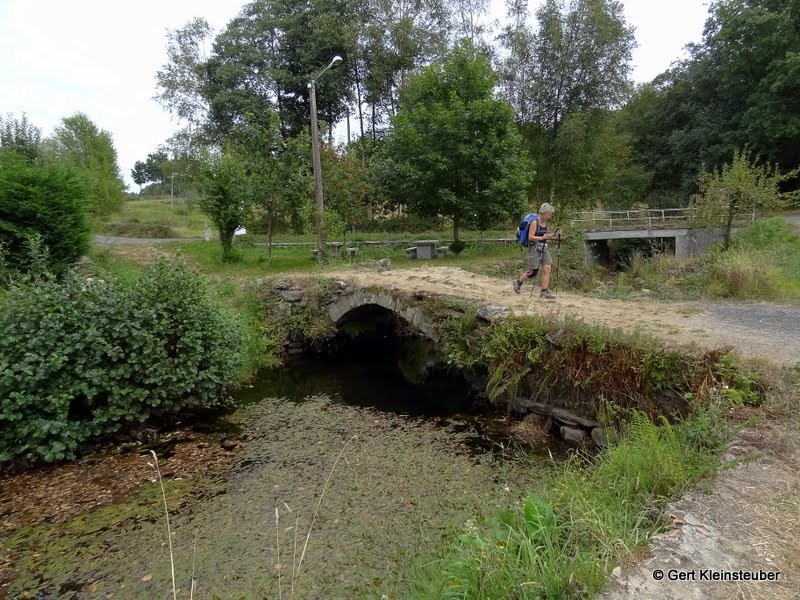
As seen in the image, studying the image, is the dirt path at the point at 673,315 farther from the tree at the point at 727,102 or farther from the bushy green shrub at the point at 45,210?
the tree at the point at 727,102

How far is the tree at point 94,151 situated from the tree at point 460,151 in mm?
13863

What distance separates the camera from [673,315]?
766 centimetres

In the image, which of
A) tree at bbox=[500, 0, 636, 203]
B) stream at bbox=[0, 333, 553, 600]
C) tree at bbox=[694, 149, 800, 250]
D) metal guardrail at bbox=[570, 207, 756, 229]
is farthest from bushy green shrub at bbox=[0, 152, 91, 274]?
tree at bbox=[500, 0, 636, 203]

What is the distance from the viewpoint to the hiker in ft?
25.9

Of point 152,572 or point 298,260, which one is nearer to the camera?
point 152,572

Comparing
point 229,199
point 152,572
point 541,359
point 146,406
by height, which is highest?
point 229,199

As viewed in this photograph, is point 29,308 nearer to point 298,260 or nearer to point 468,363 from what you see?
point 468,363

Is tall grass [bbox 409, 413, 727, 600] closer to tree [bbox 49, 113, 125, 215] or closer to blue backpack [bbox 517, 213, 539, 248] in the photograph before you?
blue backpack [bbox 517, 213, 539, 248]

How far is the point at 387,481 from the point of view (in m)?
5.44

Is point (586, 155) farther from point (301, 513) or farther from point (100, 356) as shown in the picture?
point (301, 513)

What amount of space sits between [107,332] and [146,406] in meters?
1.15

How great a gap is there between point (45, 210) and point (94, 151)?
51.9ft

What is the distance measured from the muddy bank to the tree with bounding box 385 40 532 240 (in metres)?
11.7

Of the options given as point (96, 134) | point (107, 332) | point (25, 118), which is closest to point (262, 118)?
point (96, 134)
